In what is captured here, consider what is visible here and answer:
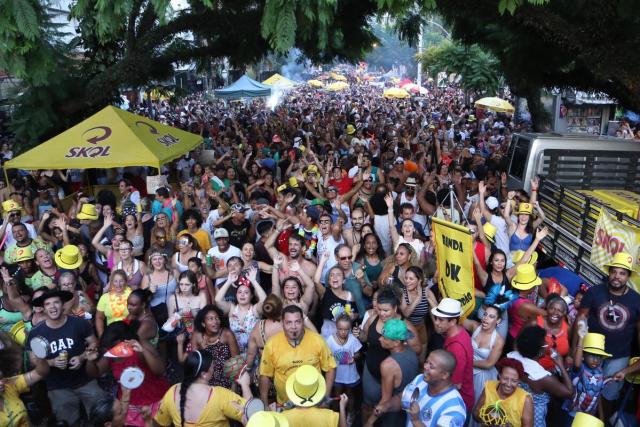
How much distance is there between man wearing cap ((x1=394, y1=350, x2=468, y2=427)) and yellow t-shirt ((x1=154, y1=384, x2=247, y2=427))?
114cm

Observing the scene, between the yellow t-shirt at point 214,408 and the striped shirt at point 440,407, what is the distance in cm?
114

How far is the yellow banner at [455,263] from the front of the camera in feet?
16.2

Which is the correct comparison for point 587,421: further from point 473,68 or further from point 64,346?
point 473,68

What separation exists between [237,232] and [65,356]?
3.17m

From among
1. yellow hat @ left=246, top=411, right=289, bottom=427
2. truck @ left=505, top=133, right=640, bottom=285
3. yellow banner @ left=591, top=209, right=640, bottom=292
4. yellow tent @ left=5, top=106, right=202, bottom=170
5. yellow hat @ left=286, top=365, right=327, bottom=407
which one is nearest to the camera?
yellow hat @ left=246, top=411, right=289, bottom=427

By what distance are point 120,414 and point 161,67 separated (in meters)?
12.3

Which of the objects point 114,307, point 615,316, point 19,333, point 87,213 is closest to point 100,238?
point 87,213

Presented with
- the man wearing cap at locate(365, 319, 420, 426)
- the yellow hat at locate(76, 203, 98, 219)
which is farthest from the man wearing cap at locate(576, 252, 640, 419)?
the yellow hat at locate(76, 203, 98, 219)

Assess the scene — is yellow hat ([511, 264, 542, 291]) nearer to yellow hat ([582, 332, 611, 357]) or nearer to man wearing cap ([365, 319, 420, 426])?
yellow hat ([582, 332, 611, 357])

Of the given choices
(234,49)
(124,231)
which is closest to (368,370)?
(124,231)

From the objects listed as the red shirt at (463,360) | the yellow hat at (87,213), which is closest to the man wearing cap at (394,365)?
the red shirt at (463,360)

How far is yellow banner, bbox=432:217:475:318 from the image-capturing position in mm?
4930

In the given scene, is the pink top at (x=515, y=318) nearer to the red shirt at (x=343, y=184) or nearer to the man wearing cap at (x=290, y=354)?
the man wearing cap at (x=290, y=354)

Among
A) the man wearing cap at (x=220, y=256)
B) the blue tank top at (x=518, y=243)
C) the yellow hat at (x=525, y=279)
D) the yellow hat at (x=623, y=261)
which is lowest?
the blue tank top at (x=518, y=243)
